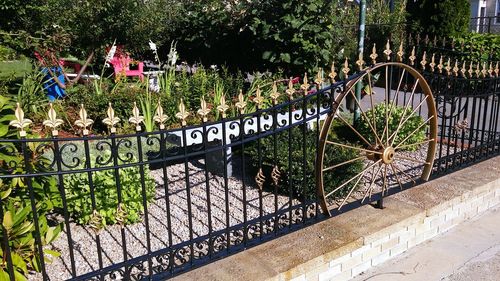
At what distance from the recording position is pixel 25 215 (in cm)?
262

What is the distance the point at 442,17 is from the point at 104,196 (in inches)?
393

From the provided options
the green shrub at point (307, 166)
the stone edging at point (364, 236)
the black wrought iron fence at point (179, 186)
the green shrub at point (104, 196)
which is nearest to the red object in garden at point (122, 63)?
the black wrought iron fence at point (179, 186)

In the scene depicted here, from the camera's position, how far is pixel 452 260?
11.3 feet

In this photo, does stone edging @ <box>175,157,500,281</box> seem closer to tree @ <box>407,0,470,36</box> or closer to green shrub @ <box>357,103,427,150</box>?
green shrub @ <box>357,103,427,150</box>

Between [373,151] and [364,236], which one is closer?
[364,236]

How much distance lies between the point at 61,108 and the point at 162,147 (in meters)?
2.69

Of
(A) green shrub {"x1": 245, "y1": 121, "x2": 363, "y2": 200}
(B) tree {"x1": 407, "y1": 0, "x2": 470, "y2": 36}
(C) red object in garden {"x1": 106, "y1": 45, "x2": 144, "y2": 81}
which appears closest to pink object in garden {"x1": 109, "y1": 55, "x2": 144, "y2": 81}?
(C) red object in garden {"x1": 106, "y1": 45, "x2": 144, "y2": 81}

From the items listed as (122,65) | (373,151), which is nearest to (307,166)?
(373,151)

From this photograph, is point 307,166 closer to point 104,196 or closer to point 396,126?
point 104,196

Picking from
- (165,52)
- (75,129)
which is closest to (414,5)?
(165,52)

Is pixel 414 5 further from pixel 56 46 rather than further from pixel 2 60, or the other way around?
pixel 2 60

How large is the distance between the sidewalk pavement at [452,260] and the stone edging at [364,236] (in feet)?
0.21

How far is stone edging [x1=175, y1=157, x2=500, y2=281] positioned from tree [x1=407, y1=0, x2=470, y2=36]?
768 centimetres

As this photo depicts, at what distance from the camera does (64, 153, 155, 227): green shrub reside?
3.52 metres
